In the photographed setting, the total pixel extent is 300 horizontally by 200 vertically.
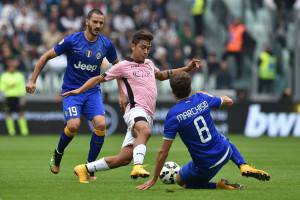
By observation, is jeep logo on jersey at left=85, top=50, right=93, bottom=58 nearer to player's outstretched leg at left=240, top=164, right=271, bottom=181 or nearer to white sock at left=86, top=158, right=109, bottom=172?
white sock at left=86, top=158, right=109, bottom=172

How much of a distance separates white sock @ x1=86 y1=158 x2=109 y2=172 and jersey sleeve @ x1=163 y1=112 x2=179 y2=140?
1.61 meters

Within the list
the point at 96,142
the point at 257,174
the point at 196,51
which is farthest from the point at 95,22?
the point at 196,51

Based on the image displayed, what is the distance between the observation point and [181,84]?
34.5ft

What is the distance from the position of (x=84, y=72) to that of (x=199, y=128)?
2.73m

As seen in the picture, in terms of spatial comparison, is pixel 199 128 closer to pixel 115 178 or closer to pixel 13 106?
pixel 115 178

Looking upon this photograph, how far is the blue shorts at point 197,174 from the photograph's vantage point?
1090 cm

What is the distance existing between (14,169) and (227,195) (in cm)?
525

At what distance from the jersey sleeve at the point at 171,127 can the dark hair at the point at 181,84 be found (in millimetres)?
289

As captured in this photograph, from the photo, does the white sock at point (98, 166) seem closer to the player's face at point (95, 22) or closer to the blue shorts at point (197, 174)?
the blue shorts at point (197, 174)

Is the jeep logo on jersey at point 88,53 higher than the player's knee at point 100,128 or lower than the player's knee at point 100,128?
higher

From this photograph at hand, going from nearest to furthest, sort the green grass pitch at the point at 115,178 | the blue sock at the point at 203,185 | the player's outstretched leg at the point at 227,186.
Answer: the green grass pitch at the point at 115,178 < the player's outstretched leg at the point at 227,186 < the blue sock at the point at 203,185

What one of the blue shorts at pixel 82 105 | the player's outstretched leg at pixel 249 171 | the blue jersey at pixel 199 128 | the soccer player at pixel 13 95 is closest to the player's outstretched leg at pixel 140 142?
the blue jersey at pixel 199 128

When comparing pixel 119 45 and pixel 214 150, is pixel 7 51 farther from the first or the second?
pixel 214 150

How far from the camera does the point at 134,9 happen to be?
29312mm
